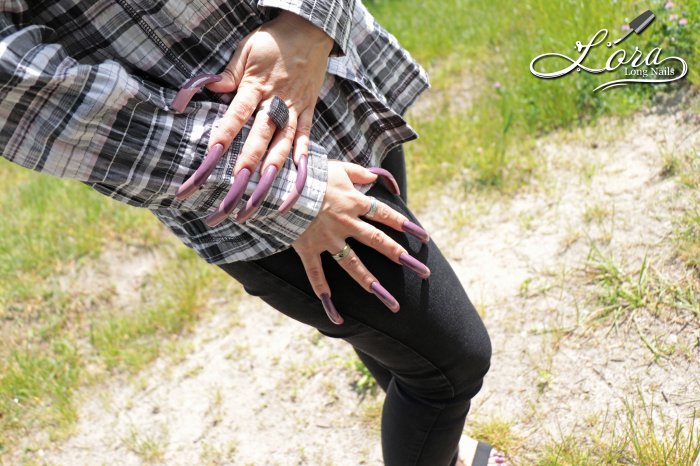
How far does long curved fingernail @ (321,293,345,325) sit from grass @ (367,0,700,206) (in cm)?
219

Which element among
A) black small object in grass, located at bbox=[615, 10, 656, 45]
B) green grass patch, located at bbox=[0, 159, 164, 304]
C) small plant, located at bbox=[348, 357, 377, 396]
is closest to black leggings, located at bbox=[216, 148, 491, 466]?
small plant, located at bbox=[348, 357, 377, 396]

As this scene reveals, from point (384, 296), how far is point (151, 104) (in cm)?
59

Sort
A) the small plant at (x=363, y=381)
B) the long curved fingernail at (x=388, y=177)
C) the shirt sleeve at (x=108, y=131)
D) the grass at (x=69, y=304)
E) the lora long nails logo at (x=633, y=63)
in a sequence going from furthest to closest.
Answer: the lora long nails logo at (x=633, y=63) → the grass at (x=69, y=304) → the small plant at (x=363, y=381) → the long curved fingernail at (x=388, y=177) → the shirt sleeve at (x=108, y=131)

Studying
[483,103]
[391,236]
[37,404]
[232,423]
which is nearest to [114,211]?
[37,404]

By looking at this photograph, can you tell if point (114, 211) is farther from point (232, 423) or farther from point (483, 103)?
point (483, 103)

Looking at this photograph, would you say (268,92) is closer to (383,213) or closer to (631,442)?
(383,213)

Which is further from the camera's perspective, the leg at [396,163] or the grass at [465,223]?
the grass at [465,223]

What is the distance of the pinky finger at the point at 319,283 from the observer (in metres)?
1.29

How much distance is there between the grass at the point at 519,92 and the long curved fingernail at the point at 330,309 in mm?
2195

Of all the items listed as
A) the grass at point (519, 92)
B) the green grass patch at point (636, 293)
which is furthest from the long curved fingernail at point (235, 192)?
the grass at point (519, 92)

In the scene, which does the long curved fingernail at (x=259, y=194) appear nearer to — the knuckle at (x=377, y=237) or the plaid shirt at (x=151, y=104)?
the plaid shirt at (x=151, y=104)

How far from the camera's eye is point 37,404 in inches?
119

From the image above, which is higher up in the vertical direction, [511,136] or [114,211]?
[511,136]

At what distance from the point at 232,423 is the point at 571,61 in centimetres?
257
